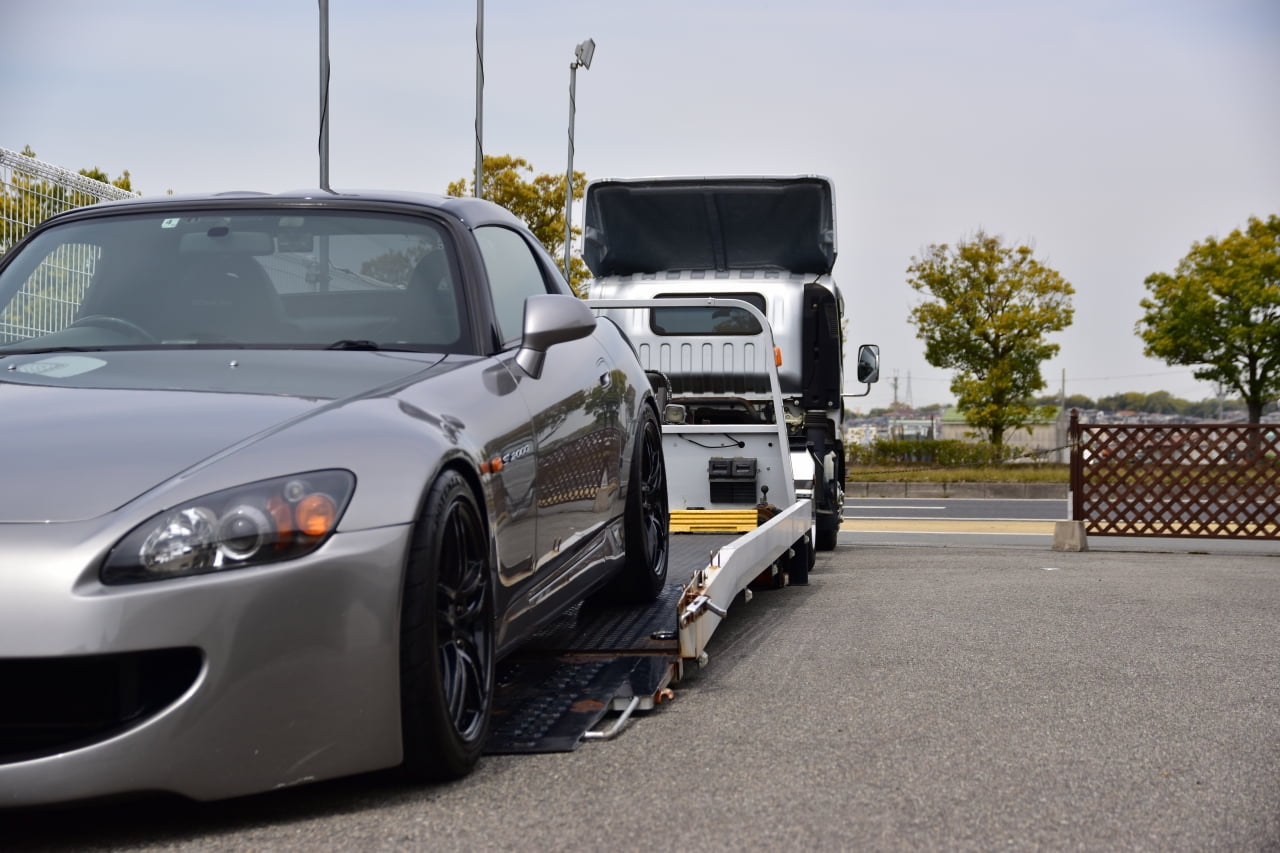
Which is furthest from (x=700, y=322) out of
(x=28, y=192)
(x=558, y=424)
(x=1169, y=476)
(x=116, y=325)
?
(x=116, y=325)

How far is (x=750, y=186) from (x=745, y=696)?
821 cm

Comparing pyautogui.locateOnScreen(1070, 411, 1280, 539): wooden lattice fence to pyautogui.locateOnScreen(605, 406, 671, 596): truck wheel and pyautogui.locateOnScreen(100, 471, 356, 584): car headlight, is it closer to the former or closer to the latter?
pyautogui.locateOnScreen(605, 406, 671, 596): truck wheel

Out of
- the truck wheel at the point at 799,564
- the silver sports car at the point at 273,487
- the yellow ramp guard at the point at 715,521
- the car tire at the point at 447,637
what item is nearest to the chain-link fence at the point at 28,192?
the yellow ramp guard at the point at 715,521

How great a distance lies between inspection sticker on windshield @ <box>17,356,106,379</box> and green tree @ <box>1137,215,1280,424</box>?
134 ft

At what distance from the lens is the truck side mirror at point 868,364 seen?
14289 mm

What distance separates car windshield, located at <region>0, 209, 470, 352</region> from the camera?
13.8 ft

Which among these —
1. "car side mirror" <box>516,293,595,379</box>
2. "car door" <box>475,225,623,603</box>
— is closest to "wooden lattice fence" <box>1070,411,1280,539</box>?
"car door" <box>475,225,623,603</box>

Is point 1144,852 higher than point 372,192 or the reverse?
the reverse

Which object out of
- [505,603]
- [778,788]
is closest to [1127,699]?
[778,788]

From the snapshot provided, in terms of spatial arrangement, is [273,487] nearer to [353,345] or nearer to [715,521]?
[353,345]

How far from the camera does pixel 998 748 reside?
13.0 ft

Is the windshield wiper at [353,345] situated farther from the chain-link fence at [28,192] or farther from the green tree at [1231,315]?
the green tree at [1231,315]

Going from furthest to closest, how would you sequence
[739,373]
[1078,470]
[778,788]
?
[1078,470]
[739,373]
[778,788]

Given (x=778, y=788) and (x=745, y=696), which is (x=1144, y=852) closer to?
(x=778, y=788)
